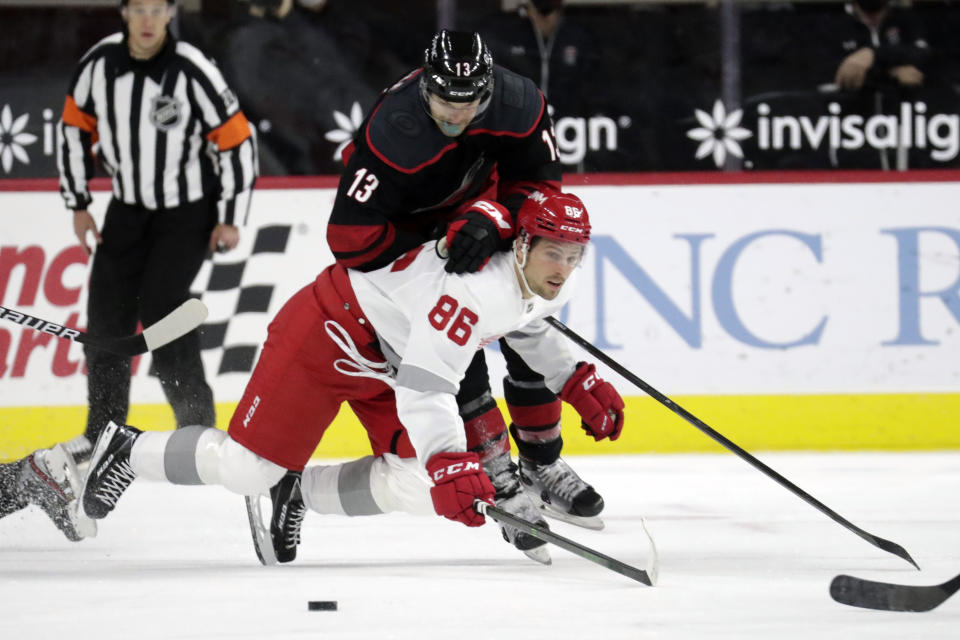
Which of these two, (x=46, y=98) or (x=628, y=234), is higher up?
(x=46, y=98)

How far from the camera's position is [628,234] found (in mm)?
4867

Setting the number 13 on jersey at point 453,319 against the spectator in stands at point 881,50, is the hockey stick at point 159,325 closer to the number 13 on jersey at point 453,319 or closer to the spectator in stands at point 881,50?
the number 13 on jersey at point 453,319

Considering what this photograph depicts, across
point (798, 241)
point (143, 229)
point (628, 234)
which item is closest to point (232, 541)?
point (143, 229)

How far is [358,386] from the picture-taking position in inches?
122

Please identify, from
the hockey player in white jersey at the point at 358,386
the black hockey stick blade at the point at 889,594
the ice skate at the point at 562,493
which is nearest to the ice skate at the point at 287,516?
the hockey player in white jersey at the point at 358,386

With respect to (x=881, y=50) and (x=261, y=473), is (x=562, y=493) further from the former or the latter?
(x=881, y=50)

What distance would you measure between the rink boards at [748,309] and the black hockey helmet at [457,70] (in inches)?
78.0

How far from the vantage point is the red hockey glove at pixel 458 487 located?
2625 mm

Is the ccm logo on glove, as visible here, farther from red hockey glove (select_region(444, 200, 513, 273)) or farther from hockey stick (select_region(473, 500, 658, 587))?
red hockey glove (select_region(444, 200, 513, 273))

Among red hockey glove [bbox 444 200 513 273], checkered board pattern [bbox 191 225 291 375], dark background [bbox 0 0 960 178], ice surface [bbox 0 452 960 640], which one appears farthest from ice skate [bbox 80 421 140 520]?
dark background [bbox 0 0 960 178]

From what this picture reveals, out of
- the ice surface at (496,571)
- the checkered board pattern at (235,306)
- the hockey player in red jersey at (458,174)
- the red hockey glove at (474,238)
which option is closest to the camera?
the ice surface at (496,571)

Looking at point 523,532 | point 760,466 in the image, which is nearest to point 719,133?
point 760,466

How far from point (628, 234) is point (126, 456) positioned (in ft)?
7.31

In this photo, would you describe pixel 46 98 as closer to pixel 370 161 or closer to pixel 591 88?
pixel 591 88
